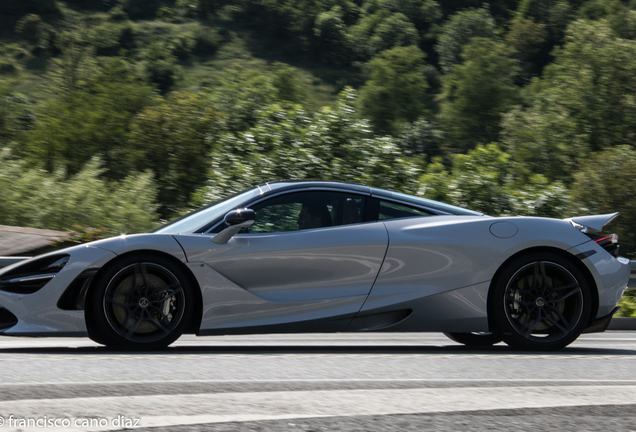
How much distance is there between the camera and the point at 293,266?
539cm

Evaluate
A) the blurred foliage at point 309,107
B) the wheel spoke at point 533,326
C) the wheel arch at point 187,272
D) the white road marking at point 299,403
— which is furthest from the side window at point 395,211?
the blurred foliage at point 309,107

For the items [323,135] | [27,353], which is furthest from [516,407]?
[323,135]

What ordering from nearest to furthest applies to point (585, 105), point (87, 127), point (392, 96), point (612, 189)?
point (612, 189) < point (87, 127) < point (585, 105) < point (392, 96)

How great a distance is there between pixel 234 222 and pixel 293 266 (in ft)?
1.65

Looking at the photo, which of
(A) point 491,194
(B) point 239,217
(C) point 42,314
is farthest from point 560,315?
(A) point 491,194

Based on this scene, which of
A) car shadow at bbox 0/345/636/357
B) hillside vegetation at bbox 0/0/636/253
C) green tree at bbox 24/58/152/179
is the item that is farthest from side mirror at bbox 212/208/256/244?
green tree at bbox 24/58/152/179

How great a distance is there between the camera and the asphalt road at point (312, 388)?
3.13 metres

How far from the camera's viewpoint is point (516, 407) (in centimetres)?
350

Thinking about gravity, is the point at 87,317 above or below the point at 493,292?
below

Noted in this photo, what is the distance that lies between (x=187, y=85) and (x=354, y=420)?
338ft

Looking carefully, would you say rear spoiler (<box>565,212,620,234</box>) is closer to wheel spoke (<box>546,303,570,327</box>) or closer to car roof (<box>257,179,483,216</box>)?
wheel spoke (<box>546,303,570,327</box>)

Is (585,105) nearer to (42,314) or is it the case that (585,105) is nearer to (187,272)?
(187,272)

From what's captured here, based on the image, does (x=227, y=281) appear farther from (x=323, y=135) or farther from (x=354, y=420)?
(x=323, y=135)

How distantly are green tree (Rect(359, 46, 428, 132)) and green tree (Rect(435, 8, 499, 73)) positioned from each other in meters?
21.3
